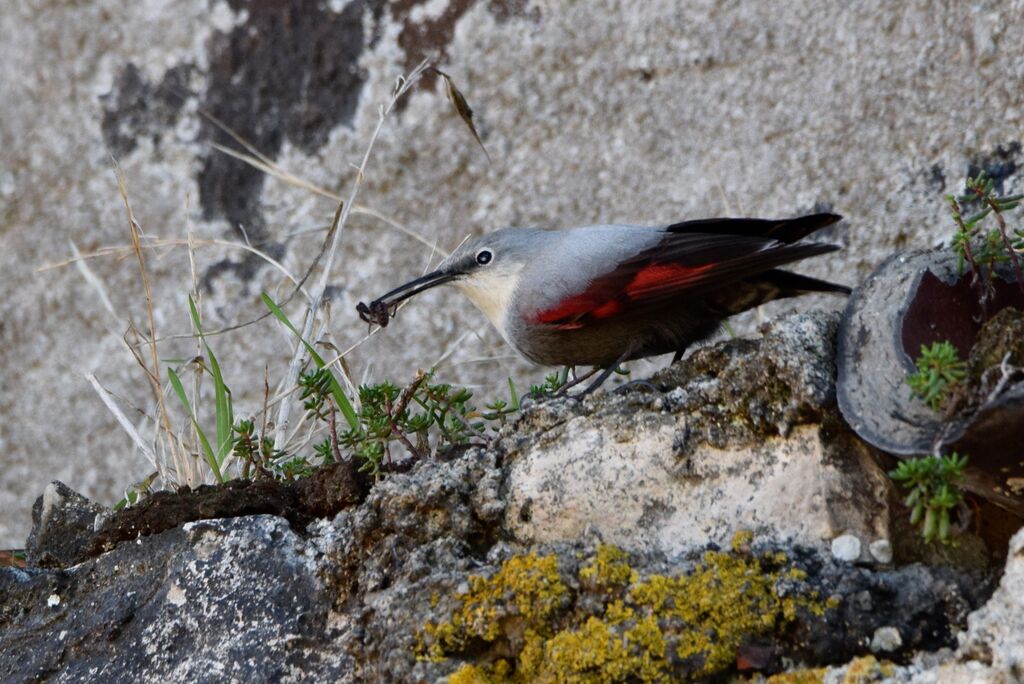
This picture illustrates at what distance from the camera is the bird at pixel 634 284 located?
329 centimetres

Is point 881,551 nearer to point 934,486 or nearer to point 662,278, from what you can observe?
point 934,486

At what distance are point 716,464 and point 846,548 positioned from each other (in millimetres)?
303

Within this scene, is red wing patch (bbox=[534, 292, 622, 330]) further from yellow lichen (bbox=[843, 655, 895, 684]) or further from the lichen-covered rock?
yellow lichen (bbox=[843, 655, 895, 684])

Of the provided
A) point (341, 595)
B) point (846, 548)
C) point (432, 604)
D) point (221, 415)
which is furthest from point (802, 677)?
point (221, 415)

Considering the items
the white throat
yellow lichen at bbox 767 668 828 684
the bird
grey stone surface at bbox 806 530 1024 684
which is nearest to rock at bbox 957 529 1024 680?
grey stone surface at bbox 806 530 1024 684

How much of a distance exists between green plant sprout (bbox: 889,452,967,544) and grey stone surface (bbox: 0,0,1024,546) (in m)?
2.21

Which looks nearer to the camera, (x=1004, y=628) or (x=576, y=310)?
(x=1004, y=628)

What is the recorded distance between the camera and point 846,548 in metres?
2.42

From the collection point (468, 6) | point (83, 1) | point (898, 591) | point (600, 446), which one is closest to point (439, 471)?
point (600, 446)

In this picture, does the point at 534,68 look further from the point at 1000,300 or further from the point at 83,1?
the point at 1000,300

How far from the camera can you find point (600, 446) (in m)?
2.70

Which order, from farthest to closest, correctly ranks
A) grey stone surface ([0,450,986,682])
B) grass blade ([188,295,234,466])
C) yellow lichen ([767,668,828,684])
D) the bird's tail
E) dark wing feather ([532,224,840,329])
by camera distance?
grass blade ([188,295,234,466]) → the bird's tail → dark wing feather ([532,224,840,329]) → grey stone surface ([0,450,986,682]) → yellow lichen ([767,668,828,684])

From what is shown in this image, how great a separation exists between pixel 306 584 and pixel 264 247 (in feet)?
8.92

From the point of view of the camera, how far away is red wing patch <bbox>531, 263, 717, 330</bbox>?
3303 millimetres
